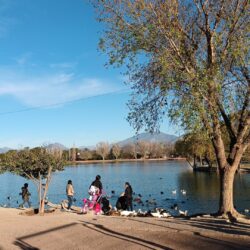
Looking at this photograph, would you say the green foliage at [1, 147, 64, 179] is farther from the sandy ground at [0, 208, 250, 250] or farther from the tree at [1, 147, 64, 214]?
the sandy ground at [0, 208, 250, 250]

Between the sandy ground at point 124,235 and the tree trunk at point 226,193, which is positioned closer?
the sandy ground at point 124,235

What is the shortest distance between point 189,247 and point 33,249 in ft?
14.5

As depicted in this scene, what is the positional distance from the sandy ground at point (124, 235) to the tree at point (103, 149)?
156m

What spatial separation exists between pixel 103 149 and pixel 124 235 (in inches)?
6382

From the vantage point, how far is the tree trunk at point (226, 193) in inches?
669

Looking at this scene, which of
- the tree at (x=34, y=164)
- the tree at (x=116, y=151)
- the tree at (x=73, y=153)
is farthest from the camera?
the tree at (x=116, y=151)

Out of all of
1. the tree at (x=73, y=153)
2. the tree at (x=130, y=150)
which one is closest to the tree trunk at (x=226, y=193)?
the tree at (x=130, y=150)

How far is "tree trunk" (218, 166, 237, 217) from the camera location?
17.0 meters

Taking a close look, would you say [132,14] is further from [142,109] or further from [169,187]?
[169,187]

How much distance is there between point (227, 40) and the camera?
16578 mm

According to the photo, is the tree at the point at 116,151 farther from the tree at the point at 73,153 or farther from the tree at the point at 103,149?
the tree at the point at 73,153

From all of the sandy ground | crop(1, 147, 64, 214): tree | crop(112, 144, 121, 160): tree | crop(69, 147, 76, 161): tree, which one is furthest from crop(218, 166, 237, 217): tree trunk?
crop(112, 144, 121, 160): tree

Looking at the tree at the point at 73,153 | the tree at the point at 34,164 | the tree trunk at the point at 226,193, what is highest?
the tree at the point at 73,153

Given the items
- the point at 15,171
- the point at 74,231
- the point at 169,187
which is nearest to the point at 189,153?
the point at 169,187
